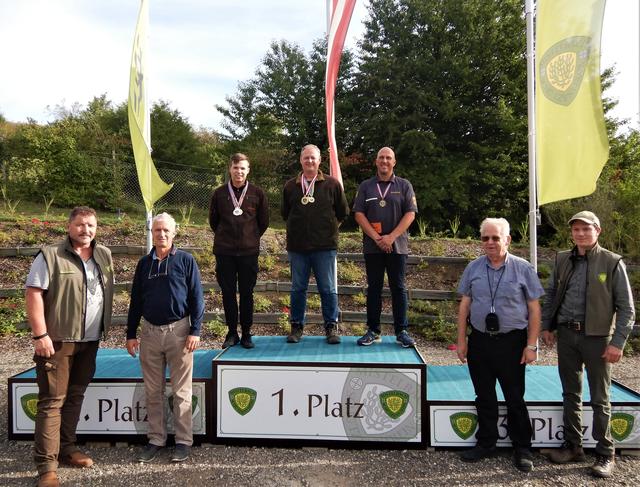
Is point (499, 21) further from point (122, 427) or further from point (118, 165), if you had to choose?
point (122, 427)

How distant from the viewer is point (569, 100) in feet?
13.3

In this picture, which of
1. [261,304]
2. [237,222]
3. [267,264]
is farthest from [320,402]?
[267,264]

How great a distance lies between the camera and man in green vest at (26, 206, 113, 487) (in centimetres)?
294

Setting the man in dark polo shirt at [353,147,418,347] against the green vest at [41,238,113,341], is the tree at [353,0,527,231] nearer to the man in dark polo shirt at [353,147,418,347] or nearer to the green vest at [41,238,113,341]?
the man in dark polo shirt at [353,147,418,347]

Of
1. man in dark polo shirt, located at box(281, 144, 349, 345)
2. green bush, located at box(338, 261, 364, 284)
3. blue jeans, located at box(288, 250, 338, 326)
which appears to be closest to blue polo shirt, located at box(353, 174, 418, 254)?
man in dark polo shirt, located at box(281, 144, 349, 345)

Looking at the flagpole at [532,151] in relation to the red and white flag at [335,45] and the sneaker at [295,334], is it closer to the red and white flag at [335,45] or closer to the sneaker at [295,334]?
the red and white flag at [335,45]

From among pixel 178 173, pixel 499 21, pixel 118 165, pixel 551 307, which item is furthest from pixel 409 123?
pixel 551 307

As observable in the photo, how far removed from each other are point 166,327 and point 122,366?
108 cm

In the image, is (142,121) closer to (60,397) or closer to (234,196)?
(234,196)

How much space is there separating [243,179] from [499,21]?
14.4m

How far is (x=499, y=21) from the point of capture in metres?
14.9

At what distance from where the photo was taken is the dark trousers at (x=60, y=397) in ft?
9.69

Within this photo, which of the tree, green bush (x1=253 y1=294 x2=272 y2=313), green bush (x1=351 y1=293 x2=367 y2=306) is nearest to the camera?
green bush (x1=253 y1=294 x2=272 y2=313)

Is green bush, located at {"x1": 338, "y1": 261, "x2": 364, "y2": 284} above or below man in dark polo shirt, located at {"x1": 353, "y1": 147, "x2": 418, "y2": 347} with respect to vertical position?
below
